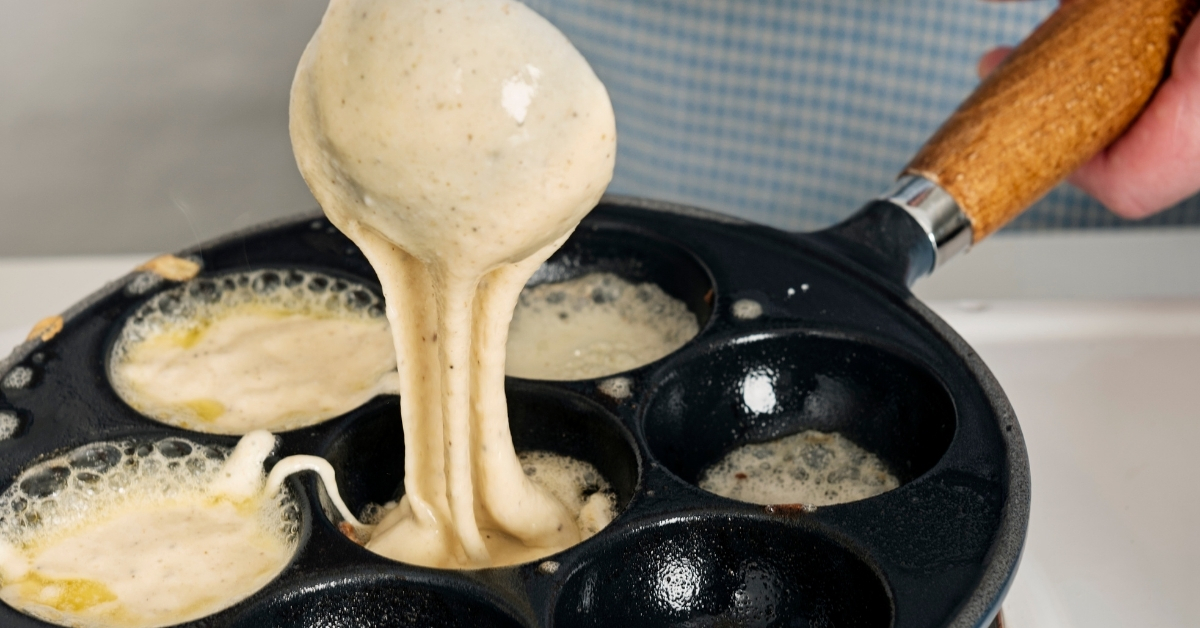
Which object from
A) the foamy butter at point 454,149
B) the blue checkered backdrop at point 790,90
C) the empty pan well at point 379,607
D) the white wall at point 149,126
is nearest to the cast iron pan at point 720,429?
the empty pan well at point 379,607

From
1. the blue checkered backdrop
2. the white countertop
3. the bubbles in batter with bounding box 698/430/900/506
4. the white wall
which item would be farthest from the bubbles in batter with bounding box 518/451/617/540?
the white wall

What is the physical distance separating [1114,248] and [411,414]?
132 cm

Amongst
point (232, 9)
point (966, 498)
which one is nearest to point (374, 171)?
point (966, 498)

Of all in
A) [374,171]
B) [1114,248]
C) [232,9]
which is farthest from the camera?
[232,9]

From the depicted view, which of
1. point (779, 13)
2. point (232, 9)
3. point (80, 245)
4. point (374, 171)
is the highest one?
point (374, 171)

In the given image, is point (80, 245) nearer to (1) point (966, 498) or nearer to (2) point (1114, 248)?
(2) point (1114, 248)

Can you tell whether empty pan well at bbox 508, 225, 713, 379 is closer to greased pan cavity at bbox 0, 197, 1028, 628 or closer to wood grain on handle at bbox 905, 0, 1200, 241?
greased pan cavity at bbox 0, 197, 1028, 628

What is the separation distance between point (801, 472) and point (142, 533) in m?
0.68

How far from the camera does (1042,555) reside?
1.25 m

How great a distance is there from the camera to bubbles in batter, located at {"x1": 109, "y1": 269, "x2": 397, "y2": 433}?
1234 millimetres

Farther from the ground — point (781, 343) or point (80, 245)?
point (781, 343)

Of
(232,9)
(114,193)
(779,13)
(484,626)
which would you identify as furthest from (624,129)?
(114,193)

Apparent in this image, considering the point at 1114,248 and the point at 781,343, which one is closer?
the point at 781,343

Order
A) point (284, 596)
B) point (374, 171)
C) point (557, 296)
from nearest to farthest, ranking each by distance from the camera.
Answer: point (374, 171)
point (284, 596)
point (557, 296)
